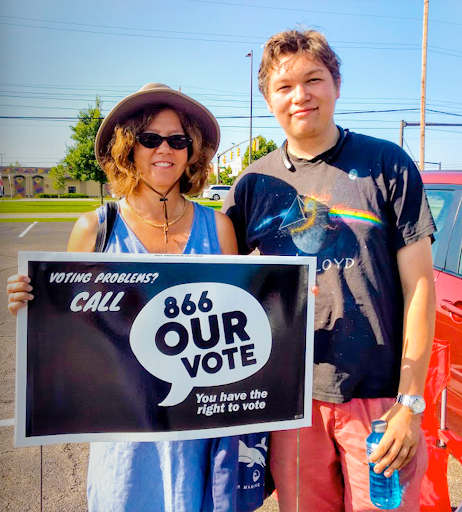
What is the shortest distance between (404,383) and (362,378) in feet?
0.51

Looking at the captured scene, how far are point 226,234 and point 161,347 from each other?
0.54 m

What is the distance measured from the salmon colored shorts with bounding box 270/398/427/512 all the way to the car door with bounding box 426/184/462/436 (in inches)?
40.0

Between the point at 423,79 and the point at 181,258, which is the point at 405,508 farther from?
the point at 423,79

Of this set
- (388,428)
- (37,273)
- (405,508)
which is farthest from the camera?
(405,508)

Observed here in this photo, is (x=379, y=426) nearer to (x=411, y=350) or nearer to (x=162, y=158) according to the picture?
(x=411, y=350)

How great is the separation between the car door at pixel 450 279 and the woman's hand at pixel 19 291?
2215mm

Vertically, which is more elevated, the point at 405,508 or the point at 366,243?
the point at 366,243

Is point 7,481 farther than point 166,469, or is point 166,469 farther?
point 7,481

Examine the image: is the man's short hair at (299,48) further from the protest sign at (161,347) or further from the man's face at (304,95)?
the protest sign at (161,347)

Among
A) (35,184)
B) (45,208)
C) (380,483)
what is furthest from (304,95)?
(35,184)

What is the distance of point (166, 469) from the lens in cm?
168

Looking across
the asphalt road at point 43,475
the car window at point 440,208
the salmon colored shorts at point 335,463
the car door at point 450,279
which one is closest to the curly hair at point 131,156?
the salmon colored shorts at point 335,463

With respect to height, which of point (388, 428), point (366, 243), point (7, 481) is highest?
point (366, 243)

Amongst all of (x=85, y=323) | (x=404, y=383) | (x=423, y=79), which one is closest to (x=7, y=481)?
(x=85, y=323)
